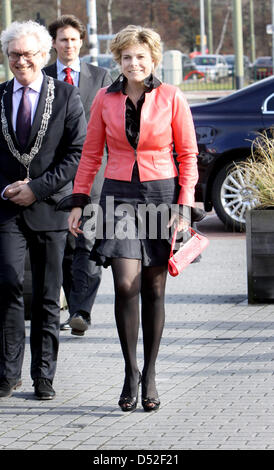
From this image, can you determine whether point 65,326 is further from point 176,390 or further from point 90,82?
point 176,390

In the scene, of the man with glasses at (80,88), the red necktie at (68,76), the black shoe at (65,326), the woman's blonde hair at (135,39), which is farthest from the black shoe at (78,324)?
the woman's blonde hair at (135,39)

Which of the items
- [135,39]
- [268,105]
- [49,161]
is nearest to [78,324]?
[49,161]

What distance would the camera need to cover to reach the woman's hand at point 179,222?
217 inches

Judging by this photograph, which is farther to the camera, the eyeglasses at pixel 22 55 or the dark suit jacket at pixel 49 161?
the dark suit jacket at pixel 49 161

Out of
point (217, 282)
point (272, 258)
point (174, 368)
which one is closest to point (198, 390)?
point (174, 368)

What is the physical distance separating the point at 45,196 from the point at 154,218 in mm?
677

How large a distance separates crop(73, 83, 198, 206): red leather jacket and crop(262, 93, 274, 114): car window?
6.84 m

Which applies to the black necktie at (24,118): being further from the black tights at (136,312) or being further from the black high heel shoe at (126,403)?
the black high heel shoe at (126,403)

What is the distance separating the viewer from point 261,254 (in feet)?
27.3

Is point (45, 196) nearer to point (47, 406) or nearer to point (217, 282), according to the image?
point (47, 406)

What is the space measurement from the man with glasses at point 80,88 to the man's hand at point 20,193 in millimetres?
1613

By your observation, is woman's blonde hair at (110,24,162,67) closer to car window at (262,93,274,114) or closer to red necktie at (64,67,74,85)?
red necktie at (64,67,74,85)

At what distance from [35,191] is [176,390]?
1311mm

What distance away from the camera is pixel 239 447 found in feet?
15.7
